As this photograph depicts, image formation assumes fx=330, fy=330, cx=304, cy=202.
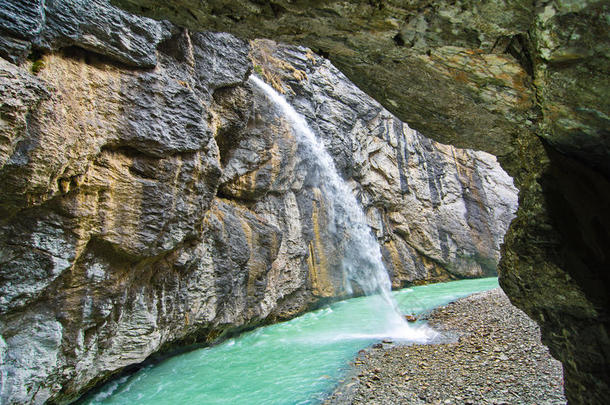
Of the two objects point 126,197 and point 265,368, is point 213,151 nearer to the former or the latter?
point 126,197

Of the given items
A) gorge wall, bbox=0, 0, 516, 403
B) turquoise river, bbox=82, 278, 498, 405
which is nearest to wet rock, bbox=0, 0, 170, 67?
gorge wall, bbox=0, 0, 516, 403

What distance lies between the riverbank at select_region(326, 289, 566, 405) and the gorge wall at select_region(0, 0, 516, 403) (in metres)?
5.03

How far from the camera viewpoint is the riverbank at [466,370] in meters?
6.20

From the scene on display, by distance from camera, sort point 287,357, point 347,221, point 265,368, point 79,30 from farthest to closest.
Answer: point 347,221, point 287,357, point 265,368, point 79,30

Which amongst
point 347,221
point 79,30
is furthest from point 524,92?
point 347,221

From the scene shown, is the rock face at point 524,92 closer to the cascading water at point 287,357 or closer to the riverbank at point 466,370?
the riverbank at point 466,370

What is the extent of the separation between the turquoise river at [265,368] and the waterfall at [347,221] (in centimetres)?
475

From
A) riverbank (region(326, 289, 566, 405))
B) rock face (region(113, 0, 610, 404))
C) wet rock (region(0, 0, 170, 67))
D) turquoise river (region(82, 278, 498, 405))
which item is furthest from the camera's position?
turquoise river (region(82, 278, 498, 405))

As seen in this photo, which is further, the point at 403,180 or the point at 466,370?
the point at 403,180

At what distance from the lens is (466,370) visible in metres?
7.41

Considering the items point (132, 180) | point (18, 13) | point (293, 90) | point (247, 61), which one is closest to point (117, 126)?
point (132, 180)

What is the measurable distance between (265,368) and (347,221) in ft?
39.7

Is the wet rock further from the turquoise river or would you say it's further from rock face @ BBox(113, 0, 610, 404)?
the turquoise river

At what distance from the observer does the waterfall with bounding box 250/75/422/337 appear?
17.6 metres
